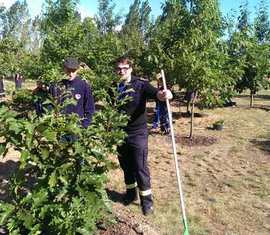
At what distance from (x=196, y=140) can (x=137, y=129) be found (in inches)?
217

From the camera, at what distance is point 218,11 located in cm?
1105

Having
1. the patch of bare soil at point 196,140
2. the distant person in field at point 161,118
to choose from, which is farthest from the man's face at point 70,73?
the distant person in field at point 161,118

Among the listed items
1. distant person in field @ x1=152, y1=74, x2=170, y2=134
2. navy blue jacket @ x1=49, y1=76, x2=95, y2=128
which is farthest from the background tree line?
navy blue jacket @ x1=49, y1=76, x2=95, y2=128

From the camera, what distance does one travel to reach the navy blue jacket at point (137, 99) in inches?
227

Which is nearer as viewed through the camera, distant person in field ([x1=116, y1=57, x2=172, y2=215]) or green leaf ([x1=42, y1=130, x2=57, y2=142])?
green leaf ([x1=42, y1=130, x2=57, y2=142])

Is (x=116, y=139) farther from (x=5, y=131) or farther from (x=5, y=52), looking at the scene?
(x=5, y=52)

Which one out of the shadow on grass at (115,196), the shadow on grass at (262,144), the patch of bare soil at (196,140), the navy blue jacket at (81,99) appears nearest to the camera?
the navy blue jacket at (81,99)

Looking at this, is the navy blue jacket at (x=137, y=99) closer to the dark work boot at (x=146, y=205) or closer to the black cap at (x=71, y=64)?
the black cap at (x=71, y=64)

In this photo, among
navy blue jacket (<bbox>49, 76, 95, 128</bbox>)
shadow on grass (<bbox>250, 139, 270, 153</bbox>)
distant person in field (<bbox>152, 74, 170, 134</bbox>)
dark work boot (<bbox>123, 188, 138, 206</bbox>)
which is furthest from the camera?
distant person in field (<bbox>152, 74, 170, 134</bbox>)

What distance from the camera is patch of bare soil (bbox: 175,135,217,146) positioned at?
35.7ft

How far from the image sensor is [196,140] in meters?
11.3

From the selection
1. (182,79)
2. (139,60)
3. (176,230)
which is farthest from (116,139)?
(139,60)

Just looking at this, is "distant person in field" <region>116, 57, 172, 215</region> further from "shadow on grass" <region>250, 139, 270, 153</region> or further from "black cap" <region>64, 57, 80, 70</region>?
"shadow on grass" <region>250, 139, 270, 153</region>

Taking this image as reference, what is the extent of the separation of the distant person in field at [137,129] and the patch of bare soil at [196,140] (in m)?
4.87
